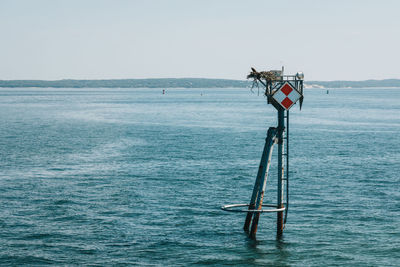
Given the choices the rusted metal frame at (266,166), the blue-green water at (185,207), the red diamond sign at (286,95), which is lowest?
the blue-green water at (185,207)

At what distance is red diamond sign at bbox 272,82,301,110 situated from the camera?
22.7 m

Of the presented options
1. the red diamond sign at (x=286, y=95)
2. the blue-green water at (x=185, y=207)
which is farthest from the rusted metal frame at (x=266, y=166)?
the blue-green water at (x=185, y=207)

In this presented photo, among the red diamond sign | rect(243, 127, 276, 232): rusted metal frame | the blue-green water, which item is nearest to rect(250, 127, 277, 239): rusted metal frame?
rect(243, 127, 276, 232): rusted metal frame

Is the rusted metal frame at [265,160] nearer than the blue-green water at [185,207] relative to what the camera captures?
No

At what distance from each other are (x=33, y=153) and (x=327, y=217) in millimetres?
34108

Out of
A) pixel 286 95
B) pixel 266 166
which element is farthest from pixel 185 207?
pixel 286 95

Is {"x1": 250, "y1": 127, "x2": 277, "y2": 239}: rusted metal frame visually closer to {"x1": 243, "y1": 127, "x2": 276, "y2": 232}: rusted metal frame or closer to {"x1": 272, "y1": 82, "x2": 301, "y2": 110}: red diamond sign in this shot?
{"x1": 243, "y1": 127, "x2": 276, "y2": 232}: rusted metal frame

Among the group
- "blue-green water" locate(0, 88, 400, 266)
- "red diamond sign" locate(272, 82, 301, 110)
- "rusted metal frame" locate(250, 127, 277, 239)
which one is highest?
"red diamond sign" locate(272, 82, 301, 110)

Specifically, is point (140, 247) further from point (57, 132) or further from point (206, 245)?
point (57, 132)

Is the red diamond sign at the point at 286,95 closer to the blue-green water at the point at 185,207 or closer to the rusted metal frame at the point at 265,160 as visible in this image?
the rusted metal frame at the point at 265,160

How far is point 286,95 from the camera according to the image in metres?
22.8

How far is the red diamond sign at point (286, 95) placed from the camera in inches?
894

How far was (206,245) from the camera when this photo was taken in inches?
938

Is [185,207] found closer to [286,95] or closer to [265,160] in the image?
[265,160]
